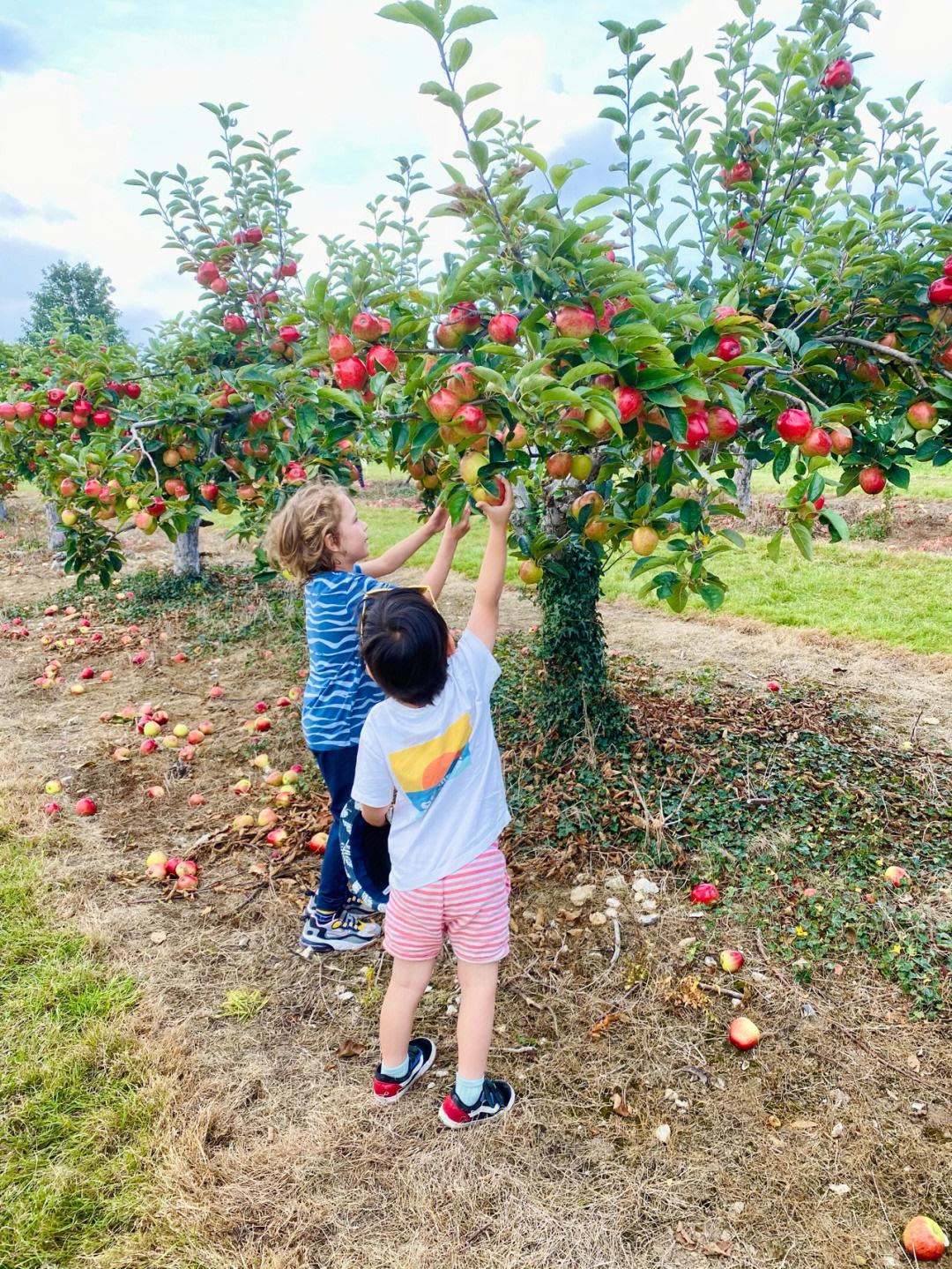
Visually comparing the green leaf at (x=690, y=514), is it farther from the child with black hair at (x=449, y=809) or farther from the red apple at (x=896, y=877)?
the red apple at (x=896, y=877)

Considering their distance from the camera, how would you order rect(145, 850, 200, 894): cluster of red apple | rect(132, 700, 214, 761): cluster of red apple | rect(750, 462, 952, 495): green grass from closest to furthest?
rect(145, 850, 200, 894): cluster of red apple < rect(132, 700, 214, 761): cluster of red apple < rect(750, 462, 952, 495): green grass

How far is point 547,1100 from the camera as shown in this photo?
7.64ft

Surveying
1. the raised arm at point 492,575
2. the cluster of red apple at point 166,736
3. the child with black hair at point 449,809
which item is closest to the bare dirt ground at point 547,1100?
the child with black hair at point 449,809

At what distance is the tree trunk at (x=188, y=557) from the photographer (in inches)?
358

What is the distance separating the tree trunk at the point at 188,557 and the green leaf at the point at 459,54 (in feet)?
26.1

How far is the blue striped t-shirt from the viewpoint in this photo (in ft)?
8.92

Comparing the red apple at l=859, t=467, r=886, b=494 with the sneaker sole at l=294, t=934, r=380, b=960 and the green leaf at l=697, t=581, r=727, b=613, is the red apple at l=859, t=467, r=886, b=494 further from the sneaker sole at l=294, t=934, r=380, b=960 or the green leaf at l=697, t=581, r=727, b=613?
the sneaker sole at l=294, t=934, r=380, b=960

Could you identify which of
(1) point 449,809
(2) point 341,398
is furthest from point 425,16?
(1) point 449,809

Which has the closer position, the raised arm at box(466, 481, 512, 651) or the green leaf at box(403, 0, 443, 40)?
the green leaf at box(403, 0, 443, 40)

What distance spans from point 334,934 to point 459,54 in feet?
9.47

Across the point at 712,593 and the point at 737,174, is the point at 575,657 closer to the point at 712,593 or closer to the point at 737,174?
the point at 712,593

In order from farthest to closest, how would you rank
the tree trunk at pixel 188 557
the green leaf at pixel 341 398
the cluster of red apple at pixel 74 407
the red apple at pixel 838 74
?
the tree trunk at pixel 188 557 → the cluster of red apple at pixel 74 407 → the red apple at pixel 838 74 → the green leaf at pixel 341 398

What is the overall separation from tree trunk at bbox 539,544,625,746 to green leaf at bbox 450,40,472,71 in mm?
2199

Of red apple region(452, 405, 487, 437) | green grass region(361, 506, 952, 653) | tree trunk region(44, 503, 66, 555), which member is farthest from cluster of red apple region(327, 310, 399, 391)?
tree trunk region(44, 503, 66, 555)
